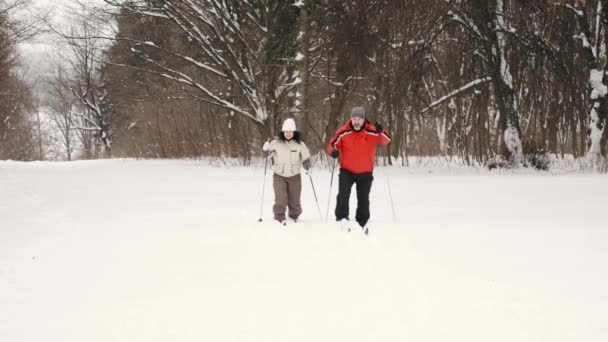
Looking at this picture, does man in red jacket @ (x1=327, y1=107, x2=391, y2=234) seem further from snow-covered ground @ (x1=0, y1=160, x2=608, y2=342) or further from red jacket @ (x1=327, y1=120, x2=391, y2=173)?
snow-covered ground @ (x1=0, y1=160, x2=608, y2=342)

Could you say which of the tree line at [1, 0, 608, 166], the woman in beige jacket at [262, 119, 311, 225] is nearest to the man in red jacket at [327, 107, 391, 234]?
the woman in beige jacket at [262, 119, 311, 225]

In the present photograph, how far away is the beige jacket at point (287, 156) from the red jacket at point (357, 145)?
0.63 metres

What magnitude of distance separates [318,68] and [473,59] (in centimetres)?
621

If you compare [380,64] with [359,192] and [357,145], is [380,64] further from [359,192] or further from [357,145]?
[359,192]

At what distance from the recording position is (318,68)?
59.8 feet

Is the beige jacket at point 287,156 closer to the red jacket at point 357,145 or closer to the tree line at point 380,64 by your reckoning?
the red jacket at point 357,145

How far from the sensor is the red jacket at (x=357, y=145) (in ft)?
21.4

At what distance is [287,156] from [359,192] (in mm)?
1145

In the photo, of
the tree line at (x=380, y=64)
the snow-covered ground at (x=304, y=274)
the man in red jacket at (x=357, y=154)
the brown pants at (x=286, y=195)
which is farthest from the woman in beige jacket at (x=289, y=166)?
the tree line at (x=380, y=64)

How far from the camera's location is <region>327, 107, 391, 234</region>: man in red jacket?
6.51m

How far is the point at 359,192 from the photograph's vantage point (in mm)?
6582

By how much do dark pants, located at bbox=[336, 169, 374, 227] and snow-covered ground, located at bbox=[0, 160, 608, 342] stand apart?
226mm

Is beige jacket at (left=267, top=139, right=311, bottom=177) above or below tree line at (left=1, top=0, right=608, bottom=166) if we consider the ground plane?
below

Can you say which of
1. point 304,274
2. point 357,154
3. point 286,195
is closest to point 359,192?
point 357,154
